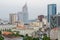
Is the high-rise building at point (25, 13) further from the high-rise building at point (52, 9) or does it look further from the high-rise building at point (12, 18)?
the high-rise building at point (52, 9)

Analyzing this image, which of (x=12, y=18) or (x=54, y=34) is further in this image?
(x=12, y=18)

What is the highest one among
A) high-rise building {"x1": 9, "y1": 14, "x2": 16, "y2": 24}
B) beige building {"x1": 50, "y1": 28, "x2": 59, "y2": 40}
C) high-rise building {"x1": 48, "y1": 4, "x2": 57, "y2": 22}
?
high-rise building {"x1": 48, "y1": 4, "x2": 57, "y2": 22}

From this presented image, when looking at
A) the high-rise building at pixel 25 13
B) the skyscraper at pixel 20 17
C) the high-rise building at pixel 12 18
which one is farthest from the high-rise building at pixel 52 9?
the high-rise building at pixel 12 18

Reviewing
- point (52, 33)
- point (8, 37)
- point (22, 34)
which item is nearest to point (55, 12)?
point (52, 33)

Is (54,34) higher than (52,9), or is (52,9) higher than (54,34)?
(52,9)

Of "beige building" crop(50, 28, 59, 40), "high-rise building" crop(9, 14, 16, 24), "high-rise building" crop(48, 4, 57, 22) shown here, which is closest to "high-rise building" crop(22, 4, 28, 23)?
"high-rise building" crop(9, 14, 16, 24)

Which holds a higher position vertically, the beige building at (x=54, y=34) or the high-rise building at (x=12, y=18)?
the high-rise building at (x=12, y=18)

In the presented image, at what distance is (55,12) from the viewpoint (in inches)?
120

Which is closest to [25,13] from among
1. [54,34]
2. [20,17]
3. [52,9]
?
[20,17]

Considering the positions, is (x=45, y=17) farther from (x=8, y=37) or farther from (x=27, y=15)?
(x=8, y=37)

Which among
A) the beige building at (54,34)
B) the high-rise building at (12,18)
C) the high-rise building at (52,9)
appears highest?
the high-rise building at (52,9)

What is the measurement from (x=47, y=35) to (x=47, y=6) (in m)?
0.66

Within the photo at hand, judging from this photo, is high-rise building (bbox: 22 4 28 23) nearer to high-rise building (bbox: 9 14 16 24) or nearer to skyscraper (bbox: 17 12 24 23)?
skyscraper (bbox: 17 12 24 23)

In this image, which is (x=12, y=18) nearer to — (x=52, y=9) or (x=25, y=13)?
(x=25, y=13)
